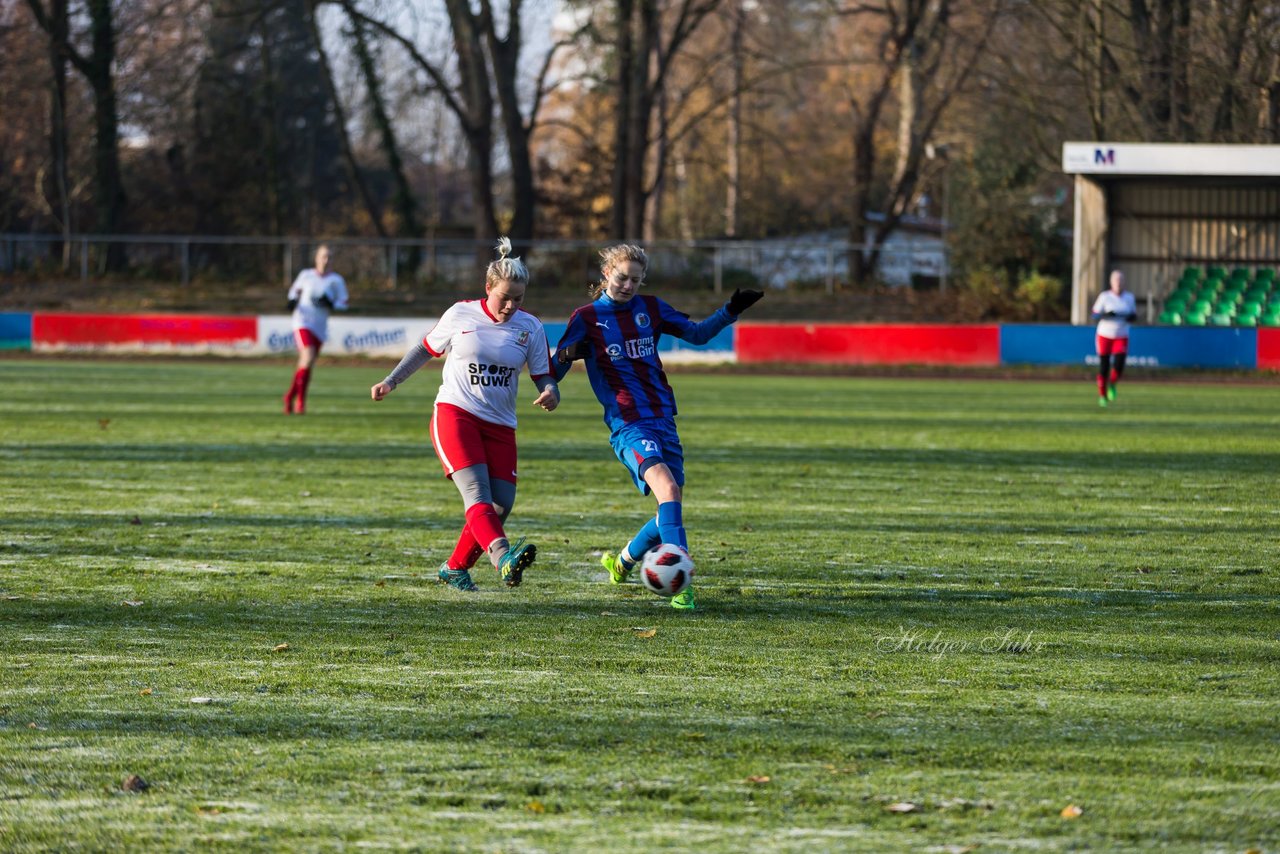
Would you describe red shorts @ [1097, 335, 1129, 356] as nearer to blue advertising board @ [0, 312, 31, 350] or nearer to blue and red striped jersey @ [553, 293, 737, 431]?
blue and red striped jersey @ [553, 293, 737, 431]

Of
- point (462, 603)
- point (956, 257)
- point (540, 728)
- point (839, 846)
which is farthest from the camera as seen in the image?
point (956, 257)

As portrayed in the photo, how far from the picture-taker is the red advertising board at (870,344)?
3094 cm

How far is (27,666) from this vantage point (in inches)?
236

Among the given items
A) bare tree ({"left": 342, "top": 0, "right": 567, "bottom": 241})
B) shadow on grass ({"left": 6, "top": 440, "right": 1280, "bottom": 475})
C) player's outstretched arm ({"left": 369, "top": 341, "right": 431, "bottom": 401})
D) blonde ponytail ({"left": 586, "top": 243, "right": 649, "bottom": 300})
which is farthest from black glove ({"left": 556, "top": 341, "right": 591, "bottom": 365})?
bare tree ({"left": 342, "top": 0, "right": 567, "bottom": 241})

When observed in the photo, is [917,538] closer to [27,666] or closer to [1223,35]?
[27,666]

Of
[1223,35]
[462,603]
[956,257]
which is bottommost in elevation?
[462,603]

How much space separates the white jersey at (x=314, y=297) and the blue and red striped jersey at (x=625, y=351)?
11.0 metres

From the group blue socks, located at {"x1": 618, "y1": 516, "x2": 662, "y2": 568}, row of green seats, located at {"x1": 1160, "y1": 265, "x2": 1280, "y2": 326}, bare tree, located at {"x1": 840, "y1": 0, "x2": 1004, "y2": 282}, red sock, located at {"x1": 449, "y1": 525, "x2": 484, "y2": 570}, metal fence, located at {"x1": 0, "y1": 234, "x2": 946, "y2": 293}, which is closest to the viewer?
blue socks, located at {"x1": 618, "y1": 516, "x2": 662, "y2": 568}

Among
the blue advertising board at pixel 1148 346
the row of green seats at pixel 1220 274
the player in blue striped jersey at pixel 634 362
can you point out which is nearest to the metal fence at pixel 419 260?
the row of green seats at pixel 1220 274

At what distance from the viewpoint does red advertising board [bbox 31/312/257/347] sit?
33938 mm

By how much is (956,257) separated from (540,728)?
1414 inches

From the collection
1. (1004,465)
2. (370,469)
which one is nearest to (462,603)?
(370,469)

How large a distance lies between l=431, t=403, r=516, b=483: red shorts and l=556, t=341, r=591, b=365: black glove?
1.47 ft

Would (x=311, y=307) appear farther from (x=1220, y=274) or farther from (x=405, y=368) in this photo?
(x=1220, y=274)
